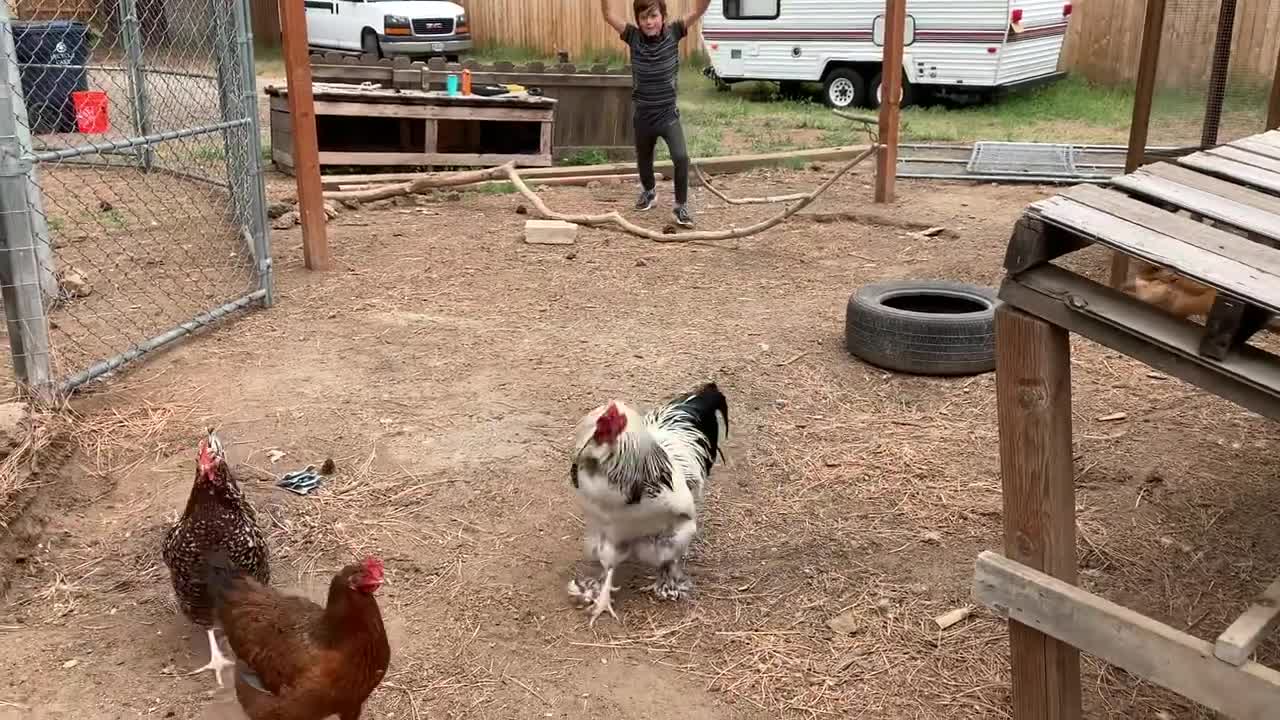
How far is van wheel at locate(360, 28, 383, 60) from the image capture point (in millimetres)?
18750

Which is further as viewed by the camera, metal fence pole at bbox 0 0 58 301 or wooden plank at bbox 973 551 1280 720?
metal fence pole at bbox 0 0 58 301

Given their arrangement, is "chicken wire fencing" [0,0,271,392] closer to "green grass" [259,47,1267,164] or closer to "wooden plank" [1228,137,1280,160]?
"green grass" [259,47,1267,164]

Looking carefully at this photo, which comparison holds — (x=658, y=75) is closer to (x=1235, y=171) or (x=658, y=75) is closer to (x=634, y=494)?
(x=634, y=494)

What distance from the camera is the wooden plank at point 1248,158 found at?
282 cm

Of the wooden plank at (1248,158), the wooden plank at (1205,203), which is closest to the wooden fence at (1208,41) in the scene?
the wooden plank at (1248,158)

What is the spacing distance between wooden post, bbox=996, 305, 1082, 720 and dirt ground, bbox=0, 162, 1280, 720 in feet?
1.61

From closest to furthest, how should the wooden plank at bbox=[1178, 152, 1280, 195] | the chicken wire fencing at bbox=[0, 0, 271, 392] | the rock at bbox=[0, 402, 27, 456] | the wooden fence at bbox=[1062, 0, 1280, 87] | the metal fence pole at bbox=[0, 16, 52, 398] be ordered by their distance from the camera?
the wooden plank at bbox=[1178, 152, 1280, 195]
the rock at bbox=[0, 402, 27, 456]
the metal fence pole at bbox=[0, 16, 52, 398]
the chicken wire fencing at bbox=[0, 0, 271, 392]
the wooden fence at bbox=[1062, 0, 1280, 87]

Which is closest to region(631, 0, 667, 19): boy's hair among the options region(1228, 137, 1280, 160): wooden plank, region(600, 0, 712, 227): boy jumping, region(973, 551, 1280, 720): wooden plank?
region(600, 0, 712, 227): boy jumping

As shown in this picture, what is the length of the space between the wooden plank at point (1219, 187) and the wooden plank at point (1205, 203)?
32mm

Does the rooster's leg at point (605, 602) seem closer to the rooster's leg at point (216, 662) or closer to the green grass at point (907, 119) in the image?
the rooster's leg at point (216, 662)

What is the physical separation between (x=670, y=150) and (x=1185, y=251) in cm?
630

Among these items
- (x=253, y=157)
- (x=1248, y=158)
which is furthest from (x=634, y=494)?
(x=253, y=157)

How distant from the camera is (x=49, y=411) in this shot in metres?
4.20

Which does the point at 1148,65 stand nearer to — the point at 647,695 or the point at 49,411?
the point at 647,695
